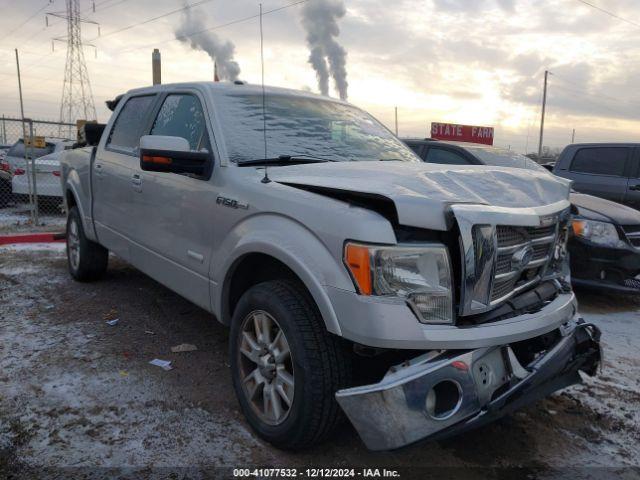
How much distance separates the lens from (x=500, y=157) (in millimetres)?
7109

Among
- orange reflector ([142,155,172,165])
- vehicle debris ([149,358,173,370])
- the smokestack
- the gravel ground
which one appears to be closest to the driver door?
orange reflector ([142,155,172,165])

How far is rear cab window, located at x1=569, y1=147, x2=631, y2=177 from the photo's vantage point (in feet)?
26.1

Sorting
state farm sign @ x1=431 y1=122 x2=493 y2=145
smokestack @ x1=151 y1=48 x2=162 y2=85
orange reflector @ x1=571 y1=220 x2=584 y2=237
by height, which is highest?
Result: smokestack @ x1=151 y1=48 x2=162 y2=85

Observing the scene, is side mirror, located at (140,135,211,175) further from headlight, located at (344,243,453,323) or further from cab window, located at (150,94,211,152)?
headlight, located at (344,243,453,323)

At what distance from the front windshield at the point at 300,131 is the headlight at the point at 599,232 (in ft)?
7.83

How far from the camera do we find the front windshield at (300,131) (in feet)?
11.1

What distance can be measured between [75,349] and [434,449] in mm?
2675

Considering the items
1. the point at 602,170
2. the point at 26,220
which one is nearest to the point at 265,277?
the point at 602,170

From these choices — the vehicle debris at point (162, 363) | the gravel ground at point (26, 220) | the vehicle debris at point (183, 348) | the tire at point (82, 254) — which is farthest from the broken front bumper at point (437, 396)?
the gravel ground at point (26, 220)

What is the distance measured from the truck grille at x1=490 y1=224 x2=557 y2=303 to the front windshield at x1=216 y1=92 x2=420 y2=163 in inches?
52.6

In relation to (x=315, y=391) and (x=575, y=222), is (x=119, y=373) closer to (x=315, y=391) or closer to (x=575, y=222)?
(x=315, y=391)

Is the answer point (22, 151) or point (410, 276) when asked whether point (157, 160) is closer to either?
point (410, 276)

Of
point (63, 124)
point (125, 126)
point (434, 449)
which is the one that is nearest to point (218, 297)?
point (434, 449)

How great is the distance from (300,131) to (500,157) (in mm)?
4316
